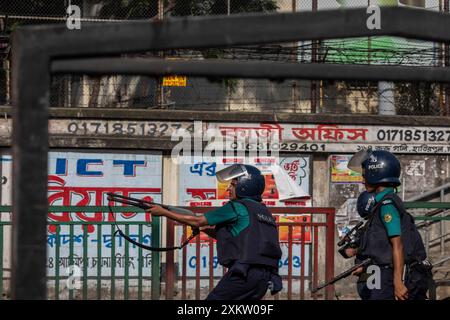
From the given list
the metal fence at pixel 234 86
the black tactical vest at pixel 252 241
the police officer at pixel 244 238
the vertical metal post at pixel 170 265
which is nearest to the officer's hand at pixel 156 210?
the police officer at pixel 244 238

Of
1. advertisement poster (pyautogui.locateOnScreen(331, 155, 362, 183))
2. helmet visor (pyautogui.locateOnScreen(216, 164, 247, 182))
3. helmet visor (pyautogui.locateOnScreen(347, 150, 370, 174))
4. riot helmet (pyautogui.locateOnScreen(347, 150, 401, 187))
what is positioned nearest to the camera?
riot helmet (pyautogui.locateOnScreen(347, 150, 401, 187))

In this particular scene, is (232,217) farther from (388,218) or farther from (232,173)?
(388,218)

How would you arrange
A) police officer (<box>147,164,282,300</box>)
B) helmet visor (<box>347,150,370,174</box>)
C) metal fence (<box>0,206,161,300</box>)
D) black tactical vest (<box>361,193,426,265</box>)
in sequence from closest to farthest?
black tactical vest (<box>361,193,426,265</box>), helmet visor (<box>347,150,370,174</box>), police officer (<box>147,164,282,300</box>), metal fence (<box>0,206,161,300</box>)

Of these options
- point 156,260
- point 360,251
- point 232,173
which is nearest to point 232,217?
point 232,173

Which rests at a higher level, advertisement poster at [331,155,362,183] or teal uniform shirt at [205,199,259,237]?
advertisement poster at [331,155,362,183]

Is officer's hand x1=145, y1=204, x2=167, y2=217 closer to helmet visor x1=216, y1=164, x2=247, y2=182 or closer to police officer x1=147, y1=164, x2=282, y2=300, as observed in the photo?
police officer x1=147, y1=164, x2=282, y2=300

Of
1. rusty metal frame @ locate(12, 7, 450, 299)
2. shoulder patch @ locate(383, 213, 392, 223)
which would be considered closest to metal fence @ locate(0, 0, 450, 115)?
shoulder patch @ locate(383, 213, 392, 223)

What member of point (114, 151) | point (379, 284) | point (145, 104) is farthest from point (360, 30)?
point (145, 104)

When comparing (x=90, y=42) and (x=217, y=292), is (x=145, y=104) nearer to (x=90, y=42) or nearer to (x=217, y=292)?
(x=217, y=292)

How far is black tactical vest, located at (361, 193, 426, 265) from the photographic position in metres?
6.71

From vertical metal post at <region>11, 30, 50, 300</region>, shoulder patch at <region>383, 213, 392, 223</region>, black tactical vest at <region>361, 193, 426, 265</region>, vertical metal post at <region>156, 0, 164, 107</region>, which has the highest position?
vertical metal post at <region>156, 0, 164, 107</region>

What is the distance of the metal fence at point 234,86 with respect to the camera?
48.5 feet

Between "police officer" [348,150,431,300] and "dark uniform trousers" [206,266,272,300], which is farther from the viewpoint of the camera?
"dark uniform trousers" [206,266,272,300]

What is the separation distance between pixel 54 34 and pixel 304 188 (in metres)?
11.7
